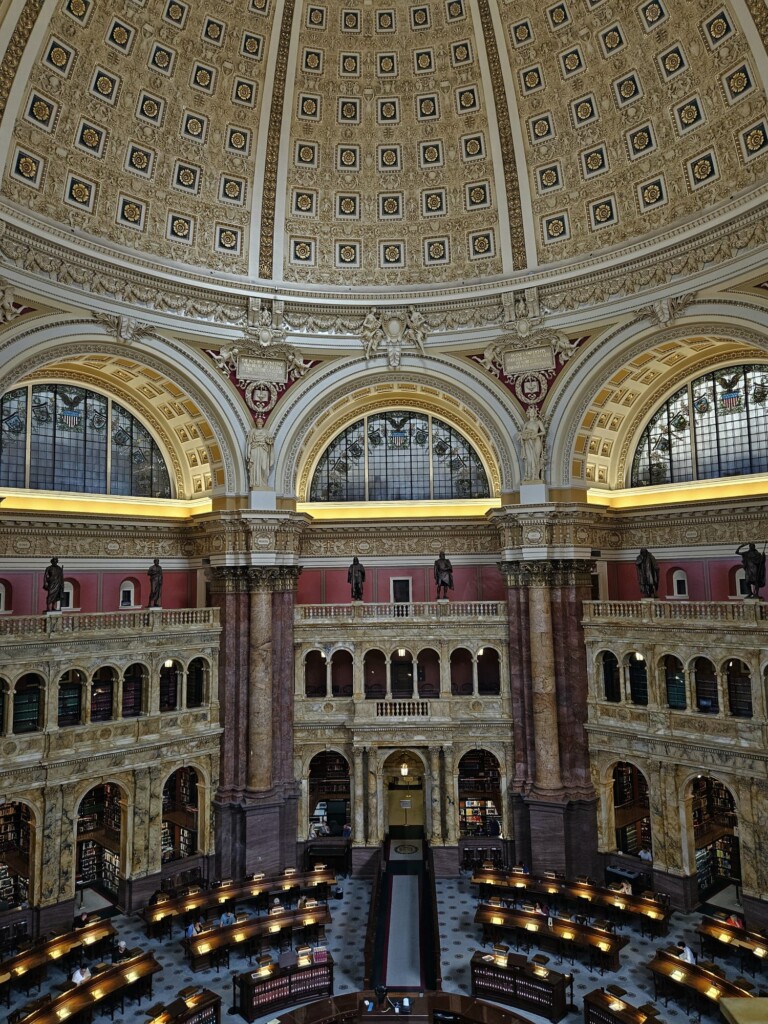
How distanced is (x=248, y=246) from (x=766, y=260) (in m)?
19.7

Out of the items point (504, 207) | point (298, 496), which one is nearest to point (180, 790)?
point (298, 496)

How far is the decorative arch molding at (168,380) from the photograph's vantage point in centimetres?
2614

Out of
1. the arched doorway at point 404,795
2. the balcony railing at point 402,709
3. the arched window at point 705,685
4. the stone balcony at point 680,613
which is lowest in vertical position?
the arched doorway at point 404,795

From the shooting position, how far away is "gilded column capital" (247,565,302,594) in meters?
29.9

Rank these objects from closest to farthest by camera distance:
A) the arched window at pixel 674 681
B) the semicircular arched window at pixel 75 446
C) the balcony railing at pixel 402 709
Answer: the arched window at pixel 674 681, the semicircular arched window at pixel 75 446, the balcony railing at pixel 402 709

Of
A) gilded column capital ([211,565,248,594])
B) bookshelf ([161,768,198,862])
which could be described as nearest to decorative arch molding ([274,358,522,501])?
gilded column capital ([211,565,248,594])

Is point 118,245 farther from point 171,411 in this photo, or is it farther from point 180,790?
point 180,790

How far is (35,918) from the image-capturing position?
947 inches

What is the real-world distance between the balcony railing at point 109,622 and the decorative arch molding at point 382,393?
20.8 feet

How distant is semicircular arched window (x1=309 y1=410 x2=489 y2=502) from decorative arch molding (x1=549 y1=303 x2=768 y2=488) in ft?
18.1

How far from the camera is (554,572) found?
29.8 meters

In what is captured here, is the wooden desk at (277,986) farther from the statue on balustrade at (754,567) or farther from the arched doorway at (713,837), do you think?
the statue on balustrade at (754,567)

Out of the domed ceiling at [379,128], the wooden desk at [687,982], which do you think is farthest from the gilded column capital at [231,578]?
the wooden desk at [687,982]

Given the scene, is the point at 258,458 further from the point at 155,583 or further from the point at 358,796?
the point at 358,796
